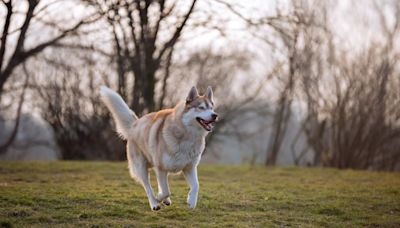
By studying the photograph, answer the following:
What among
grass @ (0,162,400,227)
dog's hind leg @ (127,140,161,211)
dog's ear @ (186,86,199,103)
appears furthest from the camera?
dog's hind leg @ (127,140,161,211)

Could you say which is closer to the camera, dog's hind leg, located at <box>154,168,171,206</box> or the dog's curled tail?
dog's hind leg, located at <box>154,168,171,206</box>

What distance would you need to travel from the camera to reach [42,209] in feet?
26.1

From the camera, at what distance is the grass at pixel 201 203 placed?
7469 millimetres

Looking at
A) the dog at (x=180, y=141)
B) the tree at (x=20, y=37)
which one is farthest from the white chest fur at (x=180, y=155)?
the tree at (x=20, y=37)

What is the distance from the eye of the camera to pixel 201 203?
891cm

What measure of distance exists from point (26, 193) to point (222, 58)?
74.2 feet

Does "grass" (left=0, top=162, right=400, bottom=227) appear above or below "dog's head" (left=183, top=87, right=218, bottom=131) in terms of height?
below

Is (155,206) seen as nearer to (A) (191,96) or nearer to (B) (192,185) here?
(B) (192,185)

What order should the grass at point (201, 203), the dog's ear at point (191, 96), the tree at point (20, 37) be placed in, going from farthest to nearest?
the tree at point (20, 37) → the dog's ear at point (191, 96) → the grass at point (201, 203)

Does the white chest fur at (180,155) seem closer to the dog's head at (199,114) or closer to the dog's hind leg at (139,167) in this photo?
the dog's head at (199,114)

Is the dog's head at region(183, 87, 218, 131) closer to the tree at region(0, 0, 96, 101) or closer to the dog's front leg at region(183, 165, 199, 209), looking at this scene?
the dog's front leg at region(183, 165, 199, 209)

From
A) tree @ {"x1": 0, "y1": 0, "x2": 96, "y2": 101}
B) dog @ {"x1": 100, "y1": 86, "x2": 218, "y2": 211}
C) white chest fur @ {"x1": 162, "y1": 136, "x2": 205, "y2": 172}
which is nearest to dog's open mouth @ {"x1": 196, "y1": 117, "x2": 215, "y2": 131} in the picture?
dog @ {"x1": 100, "y1": 86, "x2": 218, "y2": 211}

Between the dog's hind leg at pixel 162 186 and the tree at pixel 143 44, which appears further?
the tree at pixel 143 44

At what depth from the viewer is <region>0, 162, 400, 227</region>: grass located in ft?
24.5
